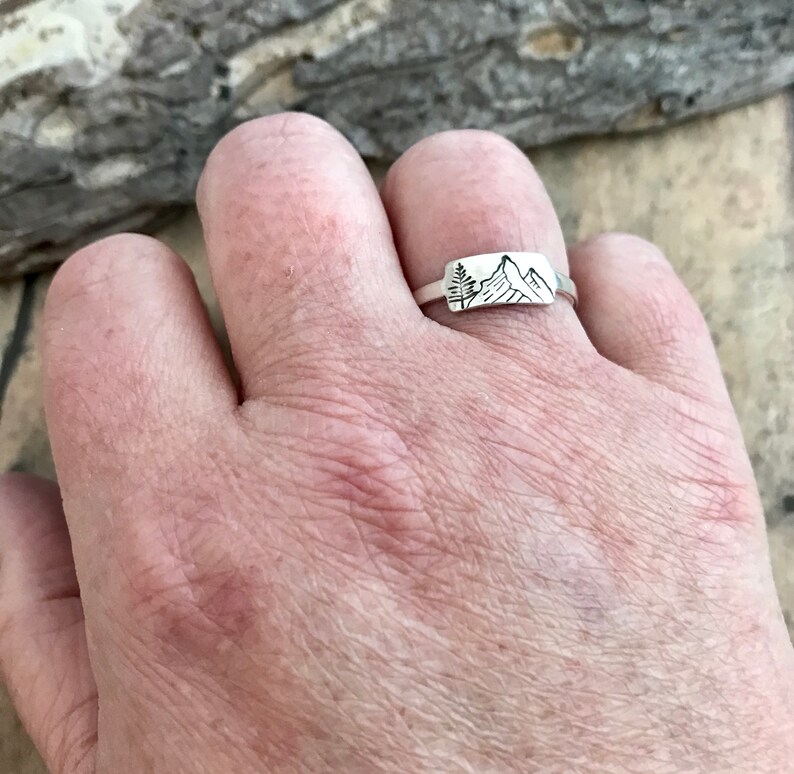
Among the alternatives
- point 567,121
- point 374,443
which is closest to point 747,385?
point 567,121

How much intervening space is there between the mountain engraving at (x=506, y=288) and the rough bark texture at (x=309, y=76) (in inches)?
11.0

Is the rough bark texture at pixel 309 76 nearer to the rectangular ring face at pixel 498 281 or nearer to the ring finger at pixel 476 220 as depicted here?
the ring finger at pixel 476 220

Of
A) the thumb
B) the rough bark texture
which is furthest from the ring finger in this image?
the thumb

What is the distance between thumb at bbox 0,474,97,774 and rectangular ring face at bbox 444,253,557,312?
19.3 inches

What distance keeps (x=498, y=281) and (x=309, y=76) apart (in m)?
0.33

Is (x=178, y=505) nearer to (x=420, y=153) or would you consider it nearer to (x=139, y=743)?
(x=139, y=743)

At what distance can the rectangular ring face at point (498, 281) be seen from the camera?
781 mm

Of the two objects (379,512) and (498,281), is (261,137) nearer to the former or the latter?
(498,281)

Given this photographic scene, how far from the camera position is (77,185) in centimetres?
91

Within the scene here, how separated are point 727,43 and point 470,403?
1.86 feet

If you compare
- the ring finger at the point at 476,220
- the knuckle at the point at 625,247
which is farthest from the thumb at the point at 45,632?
the knuckle at the point at 625,247

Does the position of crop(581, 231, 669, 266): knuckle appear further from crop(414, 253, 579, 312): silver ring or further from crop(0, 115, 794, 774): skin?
crop(414, 253, 579, 312): silver ring

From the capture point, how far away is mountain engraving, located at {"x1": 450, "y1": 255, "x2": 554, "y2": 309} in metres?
0.78

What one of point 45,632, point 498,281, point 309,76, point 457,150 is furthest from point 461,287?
point 45,632
